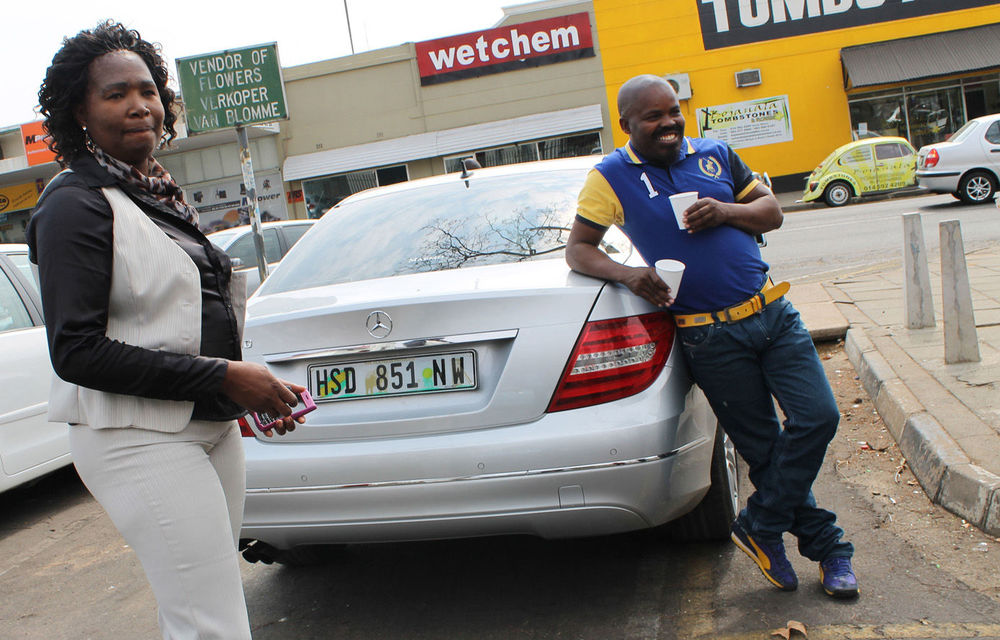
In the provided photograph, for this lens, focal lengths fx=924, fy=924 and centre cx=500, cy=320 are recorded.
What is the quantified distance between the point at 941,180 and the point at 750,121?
34.2 ft

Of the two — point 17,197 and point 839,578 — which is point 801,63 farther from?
point 17,197

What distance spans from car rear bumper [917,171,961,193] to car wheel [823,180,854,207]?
13.3 feet

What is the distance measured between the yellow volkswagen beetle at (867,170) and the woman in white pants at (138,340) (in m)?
20.2

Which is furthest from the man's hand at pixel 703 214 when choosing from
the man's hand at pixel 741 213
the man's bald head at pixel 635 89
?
the man's bald head at pixel 635 89

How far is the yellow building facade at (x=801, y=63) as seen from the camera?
25312 mm

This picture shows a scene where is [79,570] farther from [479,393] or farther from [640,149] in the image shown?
[640,149]

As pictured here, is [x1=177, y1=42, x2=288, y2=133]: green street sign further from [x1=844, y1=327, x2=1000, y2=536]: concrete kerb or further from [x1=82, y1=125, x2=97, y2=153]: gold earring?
[x1=82, y1=125, x2=97, y2=153]: gold earring

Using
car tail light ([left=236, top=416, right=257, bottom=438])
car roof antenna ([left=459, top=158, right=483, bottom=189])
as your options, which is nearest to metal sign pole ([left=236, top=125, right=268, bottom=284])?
car roof antenna ([left=459, top=158, right=483, bottom=189])

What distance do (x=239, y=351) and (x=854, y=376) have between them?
15.7ft

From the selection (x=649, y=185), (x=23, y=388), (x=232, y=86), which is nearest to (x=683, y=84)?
(x=232, y=86)

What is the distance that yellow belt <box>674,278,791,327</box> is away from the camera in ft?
9.53

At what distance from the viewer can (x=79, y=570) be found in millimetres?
4246

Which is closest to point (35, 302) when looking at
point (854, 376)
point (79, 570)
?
point (79, 570)

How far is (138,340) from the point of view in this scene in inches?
70.6
